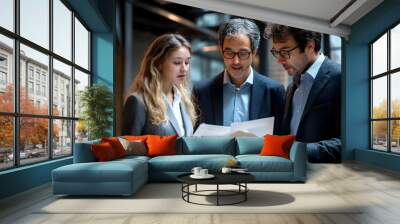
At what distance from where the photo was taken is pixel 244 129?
26.2 ft

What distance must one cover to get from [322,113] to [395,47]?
1.86 metres

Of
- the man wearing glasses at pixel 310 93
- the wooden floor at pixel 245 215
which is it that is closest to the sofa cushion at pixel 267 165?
the wooden floor at pixel 245 215

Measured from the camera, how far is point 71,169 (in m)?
4.75

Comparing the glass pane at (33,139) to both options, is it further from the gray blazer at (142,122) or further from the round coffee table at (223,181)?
the round coffee table at (223,181)

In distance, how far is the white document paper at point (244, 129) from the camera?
26.1ft

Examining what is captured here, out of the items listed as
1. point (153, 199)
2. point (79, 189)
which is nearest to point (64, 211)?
point (79, 189)

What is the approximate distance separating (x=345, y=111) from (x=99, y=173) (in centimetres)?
594

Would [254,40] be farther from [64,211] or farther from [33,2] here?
[64,211]

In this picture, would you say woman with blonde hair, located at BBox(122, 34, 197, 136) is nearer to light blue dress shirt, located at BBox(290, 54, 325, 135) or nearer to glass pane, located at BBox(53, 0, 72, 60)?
glass pane, located at BBox(53, 0, 72, 60)

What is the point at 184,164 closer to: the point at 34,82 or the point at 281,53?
the point at 34,82

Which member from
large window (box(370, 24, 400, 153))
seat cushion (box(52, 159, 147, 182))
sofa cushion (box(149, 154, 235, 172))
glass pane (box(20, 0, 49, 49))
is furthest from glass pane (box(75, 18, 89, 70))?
large window (box(370, 24, 400, 153))

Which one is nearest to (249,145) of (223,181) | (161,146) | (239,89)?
(161,146)

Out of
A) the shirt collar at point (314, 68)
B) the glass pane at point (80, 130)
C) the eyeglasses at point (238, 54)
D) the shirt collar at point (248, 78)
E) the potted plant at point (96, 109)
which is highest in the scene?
the eyeglasses at point (238, 54)

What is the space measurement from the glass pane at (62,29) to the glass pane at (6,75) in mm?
1542
